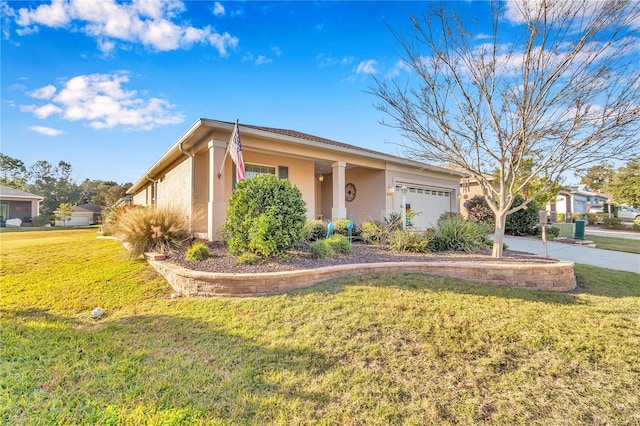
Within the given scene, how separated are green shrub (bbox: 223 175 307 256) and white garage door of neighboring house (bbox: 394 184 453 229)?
7492 mm

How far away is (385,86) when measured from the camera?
675 centimetres

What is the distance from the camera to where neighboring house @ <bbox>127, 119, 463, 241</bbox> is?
24.9 ft

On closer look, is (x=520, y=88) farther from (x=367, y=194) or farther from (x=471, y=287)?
(x=367, y=194)

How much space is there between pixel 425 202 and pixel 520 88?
784cm

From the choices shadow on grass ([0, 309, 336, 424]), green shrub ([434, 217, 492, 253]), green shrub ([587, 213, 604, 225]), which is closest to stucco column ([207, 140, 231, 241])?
shadow on grass ([0, 309, 336, 424])

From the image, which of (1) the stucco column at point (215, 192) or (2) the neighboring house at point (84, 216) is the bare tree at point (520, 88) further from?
(2) the neighboring house at point (84, 216)

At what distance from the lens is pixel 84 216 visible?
112ft

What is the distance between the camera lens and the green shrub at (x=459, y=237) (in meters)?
7.55

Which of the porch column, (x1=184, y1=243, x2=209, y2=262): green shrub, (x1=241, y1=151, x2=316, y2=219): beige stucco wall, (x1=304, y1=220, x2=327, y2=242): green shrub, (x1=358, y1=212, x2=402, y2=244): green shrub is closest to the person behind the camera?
(x1=184, y1=243, x2=209, y2=262): green shrub

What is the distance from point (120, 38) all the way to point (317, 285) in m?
7.93

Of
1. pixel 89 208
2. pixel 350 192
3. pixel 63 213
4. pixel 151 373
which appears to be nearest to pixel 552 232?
pixel 350 192

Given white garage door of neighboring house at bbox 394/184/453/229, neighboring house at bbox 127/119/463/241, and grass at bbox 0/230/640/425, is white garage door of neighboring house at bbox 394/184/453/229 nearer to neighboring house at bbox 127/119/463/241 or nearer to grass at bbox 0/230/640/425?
neighboring house at bbox 127/119/463/241

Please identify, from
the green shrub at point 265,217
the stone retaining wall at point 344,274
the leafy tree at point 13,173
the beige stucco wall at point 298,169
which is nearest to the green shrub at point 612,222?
the stone retaining wall at point 344,274

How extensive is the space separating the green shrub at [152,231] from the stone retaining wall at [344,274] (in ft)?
2.64
